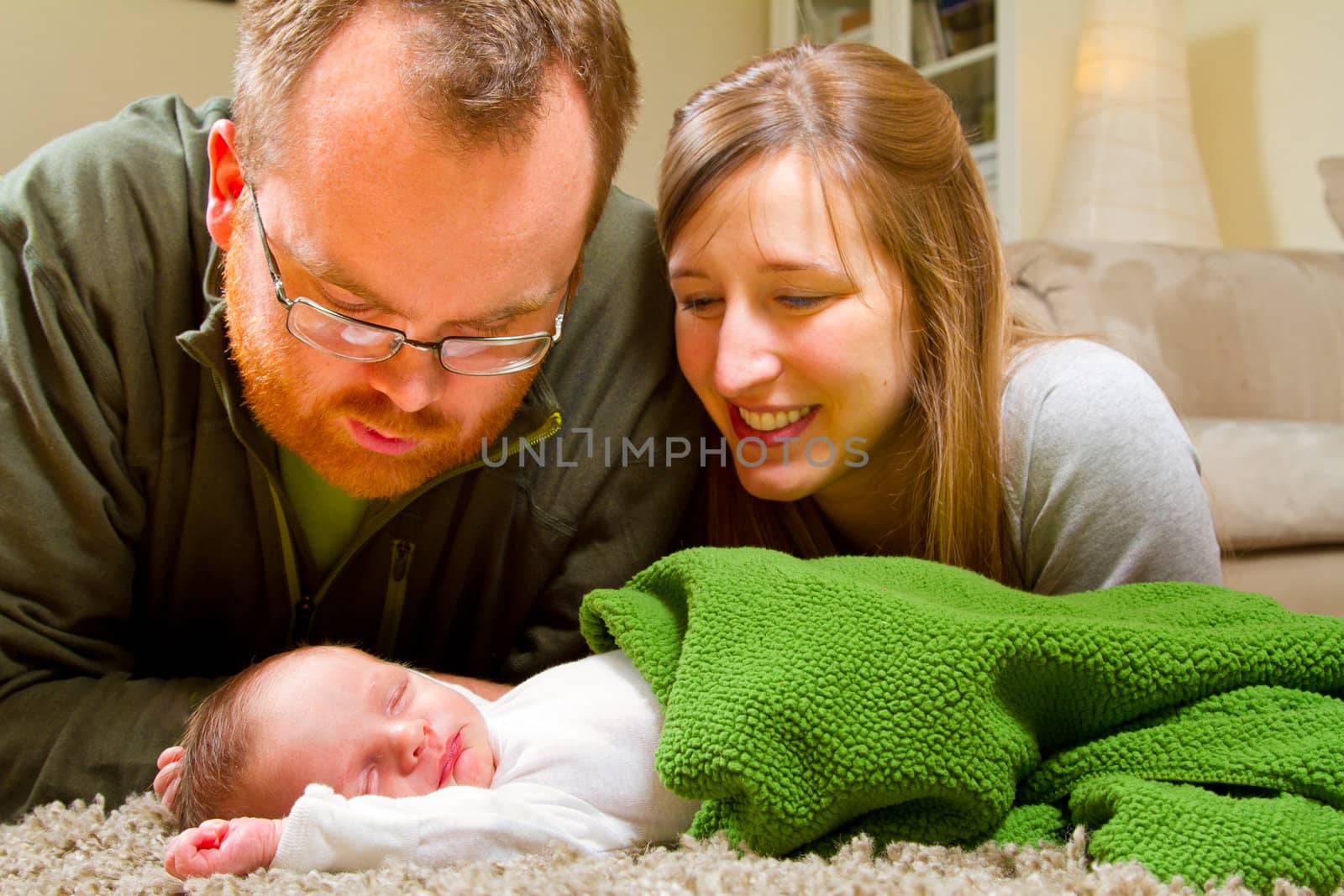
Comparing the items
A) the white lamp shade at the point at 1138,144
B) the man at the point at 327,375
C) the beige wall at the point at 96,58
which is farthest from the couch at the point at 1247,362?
the beige wall at the point at 96,58

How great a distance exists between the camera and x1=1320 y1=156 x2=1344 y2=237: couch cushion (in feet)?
7.73

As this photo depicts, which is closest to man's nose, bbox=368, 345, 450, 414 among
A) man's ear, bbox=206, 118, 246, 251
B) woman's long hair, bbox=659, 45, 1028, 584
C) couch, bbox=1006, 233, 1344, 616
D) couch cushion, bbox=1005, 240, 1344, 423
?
man's ear, bbox=206, 118, 246, 251

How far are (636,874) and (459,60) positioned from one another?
2.20ft

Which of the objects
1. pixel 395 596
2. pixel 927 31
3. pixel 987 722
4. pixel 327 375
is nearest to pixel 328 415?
pixel 327 375

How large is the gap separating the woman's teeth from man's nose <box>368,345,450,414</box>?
1.14 feet

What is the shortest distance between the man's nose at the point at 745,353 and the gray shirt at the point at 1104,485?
0.27 meters

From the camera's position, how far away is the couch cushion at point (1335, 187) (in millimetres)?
2357

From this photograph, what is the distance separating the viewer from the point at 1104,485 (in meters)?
1.10

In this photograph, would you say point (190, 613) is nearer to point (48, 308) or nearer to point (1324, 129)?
point (48, 308)

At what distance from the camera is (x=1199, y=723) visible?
0.81m

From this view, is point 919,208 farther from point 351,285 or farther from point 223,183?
point 223,183

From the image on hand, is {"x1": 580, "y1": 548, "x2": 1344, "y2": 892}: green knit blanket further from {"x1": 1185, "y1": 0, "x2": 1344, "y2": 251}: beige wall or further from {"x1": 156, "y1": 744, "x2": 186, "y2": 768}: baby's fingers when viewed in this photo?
{"x1": 1185, "y1": 0, "x2": 1344, "y2": 251}: beige wall

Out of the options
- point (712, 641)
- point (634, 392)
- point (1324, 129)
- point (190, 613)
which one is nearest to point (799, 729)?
point (712, 641)

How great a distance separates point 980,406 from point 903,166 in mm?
274
